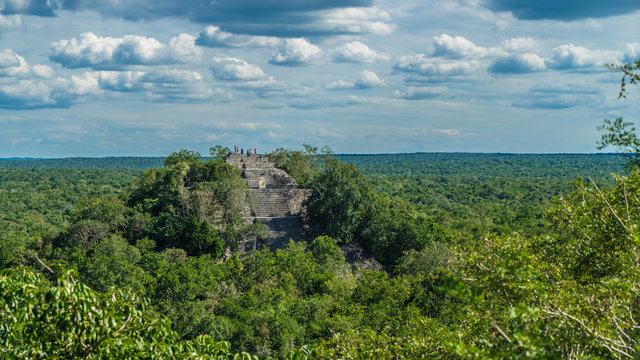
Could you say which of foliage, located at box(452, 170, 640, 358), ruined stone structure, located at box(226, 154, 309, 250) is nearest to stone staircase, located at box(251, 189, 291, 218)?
ruined stone structure, located at box(226, 154, 309, 250)

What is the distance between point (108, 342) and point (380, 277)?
58.7 feet

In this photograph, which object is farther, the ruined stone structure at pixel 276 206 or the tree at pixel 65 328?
the ruined stone structure at pixel 276 206

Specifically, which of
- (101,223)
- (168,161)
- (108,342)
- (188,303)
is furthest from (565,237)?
(168,161)

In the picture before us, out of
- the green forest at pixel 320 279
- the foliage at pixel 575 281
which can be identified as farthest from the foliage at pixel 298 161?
the foliage at pixel 575 281

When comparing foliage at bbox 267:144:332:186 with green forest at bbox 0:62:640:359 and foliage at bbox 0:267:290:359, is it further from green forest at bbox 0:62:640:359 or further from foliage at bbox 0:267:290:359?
foliage at bbox 0:267:290:359

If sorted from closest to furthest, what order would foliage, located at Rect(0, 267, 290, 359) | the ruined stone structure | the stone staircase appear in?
foliage, located at Rect(0, 267, 290, 359)
the ruined stone structure
the stone staircase

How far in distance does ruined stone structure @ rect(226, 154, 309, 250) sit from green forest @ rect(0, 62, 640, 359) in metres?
0.55

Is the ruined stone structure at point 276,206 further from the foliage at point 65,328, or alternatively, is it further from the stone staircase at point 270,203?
the foliage at point 65,328

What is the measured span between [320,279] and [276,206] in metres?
8.20

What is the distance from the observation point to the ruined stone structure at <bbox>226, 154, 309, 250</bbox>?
28.2 meters

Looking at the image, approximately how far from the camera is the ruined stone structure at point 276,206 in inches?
1111

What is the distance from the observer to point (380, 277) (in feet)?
76.1

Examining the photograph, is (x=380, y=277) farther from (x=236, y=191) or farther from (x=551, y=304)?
(x=551, y=304)

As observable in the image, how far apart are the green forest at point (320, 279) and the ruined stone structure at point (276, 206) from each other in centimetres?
55
